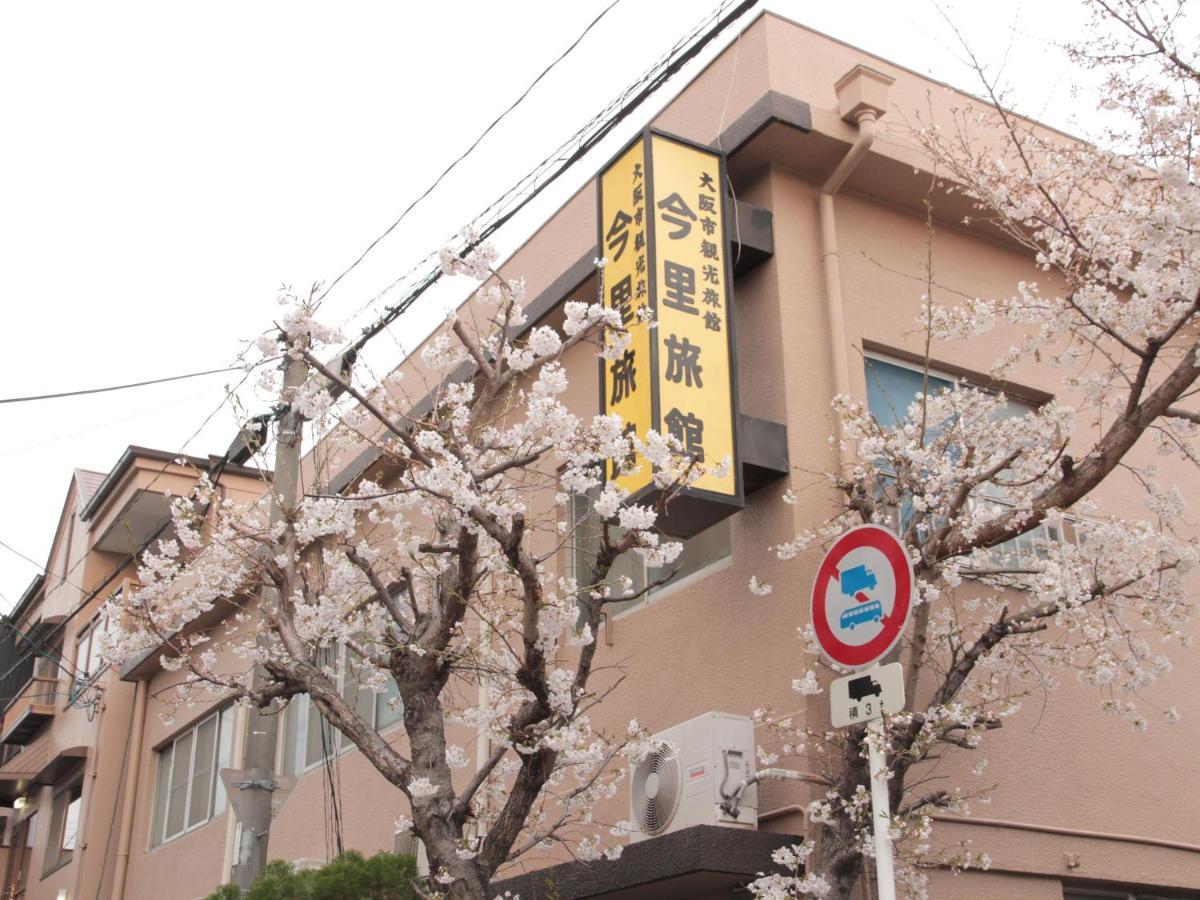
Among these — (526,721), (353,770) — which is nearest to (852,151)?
(526,721)

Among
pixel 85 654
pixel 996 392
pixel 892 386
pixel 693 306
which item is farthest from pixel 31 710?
pixel 996 392

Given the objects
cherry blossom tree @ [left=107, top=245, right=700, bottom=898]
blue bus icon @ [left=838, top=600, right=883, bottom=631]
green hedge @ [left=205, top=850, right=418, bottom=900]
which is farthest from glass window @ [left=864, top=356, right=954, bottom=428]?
green hedge @ [left=205, top=850, right=418, bottom=900]

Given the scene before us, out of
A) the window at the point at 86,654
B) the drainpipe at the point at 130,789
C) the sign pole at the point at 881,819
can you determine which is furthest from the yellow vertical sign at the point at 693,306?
the window at the point at 86,654

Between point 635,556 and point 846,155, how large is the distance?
3599 millimetres

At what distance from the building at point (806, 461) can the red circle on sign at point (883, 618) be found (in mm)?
1901

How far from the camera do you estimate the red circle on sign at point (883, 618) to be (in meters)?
5.91

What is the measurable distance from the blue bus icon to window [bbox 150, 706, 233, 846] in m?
12.4

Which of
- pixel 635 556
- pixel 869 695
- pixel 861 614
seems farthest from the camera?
pixel 635 556

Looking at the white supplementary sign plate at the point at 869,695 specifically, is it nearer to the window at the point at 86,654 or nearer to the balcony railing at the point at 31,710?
the window at the point at 86,654

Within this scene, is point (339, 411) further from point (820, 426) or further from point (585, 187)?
point (585, 187)

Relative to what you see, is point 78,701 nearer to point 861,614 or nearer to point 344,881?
point 344,881

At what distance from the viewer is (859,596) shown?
6258 millimetres

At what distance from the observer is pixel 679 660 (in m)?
9.65

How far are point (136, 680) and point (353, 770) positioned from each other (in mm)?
7938
